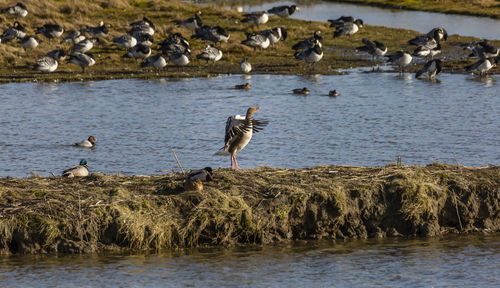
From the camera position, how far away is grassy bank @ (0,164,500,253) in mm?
10516

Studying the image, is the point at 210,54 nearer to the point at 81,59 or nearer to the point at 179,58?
the point at 179,58

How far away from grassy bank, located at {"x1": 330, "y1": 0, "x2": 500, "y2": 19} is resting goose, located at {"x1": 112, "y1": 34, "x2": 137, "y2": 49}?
2470 centimetres

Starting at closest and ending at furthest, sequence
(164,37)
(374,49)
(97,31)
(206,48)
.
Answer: (206,48) < (374,49) < (97,31) < (164,37)

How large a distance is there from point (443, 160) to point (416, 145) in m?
1.80

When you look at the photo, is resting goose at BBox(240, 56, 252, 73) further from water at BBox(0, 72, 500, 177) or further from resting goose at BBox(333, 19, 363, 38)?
resting goose at BBox(333, 19, 363, 38)

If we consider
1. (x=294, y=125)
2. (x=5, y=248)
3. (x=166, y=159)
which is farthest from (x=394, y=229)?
(x=294, y=125)

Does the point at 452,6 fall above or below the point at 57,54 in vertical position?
above

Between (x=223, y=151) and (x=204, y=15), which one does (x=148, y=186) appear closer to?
(x=223, y=151)

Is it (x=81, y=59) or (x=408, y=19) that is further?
(x=408, y=19)

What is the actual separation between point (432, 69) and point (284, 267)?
1998cm

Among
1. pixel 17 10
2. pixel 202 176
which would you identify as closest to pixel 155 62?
pixel 17 10

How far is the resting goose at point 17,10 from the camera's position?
1574 inches

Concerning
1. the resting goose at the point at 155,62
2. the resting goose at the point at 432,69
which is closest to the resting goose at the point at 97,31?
the resting goose at the point at 155,62

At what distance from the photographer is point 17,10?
40.4 meters
